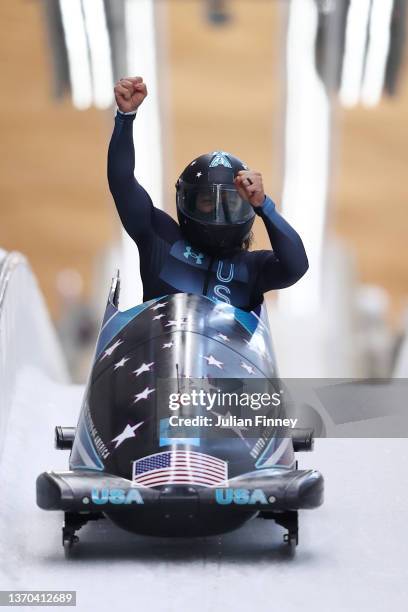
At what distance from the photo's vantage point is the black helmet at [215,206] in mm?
3859

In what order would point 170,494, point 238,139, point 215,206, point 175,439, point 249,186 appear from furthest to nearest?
point 238,139
point 215,206
point 249,186
point 175,439
point 170,494

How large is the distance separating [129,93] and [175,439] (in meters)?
1.13

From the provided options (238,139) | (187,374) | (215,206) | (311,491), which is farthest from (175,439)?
(238,139)

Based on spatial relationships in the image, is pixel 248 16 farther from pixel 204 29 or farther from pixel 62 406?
pixel 62 406

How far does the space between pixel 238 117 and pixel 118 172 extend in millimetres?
8866

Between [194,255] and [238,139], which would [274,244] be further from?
[238,139]

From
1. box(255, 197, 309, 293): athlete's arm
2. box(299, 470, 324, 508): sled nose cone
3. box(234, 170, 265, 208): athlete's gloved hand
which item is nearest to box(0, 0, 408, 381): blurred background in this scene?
box(255, 197, 309, 293): athlete's arm

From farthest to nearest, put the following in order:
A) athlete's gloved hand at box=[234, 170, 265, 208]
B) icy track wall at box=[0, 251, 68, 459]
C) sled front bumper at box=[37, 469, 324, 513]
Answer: icy track wall at box=[0, 251, 68, 459]
athlete's gloved hand at box=[234, 170, 265, 208]
sled front bumper at box=[37, 469, 324, 513]

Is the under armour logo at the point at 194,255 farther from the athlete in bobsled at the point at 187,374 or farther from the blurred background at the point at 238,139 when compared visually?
the blurred background at the point at 238,139

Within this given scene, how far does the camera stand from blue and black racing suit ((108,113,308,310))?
3.83 meters

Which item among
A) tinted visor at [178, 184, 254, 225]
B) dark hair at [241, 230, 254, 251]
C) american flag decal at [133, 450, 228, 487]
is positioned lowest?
american flag decal at [133, 450, 228, 487]

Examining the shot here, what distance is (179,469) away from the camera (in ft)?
10.3

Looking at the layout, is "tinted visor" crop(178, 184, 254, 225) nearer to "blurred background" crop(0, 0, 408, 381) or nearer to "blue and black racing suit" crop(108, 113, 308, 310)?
"blue and black racing suit" crop(108, 113, 308, 310)

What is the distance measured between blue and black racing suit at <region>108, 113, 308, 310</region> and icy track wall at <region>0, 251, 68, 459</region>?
1.81ft
